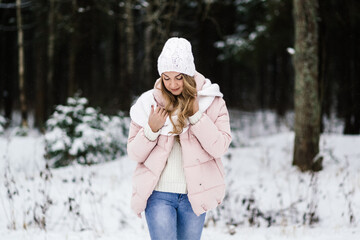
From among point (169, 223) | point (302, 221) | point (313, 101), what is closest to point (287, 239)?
point (302, 221)

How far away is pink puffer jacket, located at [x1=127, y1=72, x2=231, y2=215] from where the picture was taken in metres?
2.16

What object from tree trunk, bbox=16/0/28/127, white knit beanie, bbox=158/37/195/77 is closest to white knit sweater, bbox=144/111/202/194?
white knit beanie, bbox=158/37/195/77

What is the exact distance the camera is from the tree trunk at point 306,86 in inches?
265

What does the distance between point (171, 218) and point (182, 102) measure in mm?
756

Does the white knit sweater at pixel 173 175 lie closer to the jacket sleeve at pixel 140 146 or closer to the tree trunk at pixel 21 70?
the jacket sleeve at pixel 140 146

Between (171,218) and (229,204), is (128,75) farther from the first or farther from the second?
(171,218)

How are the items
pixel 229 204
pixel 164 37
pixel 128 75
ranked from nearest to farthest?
pixel 229 204 < pixel 164 37 < pixel 128 75

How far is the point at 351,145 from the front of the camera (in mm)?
8797

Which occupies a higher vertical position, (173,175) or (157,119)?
(157,119)

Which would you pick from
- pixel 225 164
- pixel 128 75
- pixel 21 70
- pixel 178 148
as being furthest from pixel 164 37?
pixel 21 70

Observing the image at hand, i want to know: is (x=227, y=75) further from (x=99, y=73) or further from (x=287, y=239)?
(x=287, y=239)

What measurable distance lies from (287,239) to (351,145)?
5.74 metres

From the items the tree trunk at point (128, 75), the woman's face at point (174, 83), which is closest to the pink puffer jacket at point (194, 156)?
the woman's face at point (174, 83)

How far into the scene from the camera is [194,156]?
7.22ft
